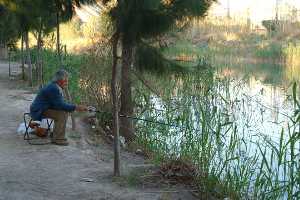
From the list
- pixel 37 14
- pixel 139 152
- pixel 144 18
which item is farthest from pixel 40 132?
pixel 37 14

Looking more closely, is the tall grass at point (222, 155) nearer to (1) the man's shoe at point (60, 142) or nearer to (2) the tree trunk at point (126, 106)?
(2) the tree trunk at point (126, 106)

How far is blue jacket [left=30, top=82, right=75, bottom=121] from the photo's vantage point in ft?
27.6

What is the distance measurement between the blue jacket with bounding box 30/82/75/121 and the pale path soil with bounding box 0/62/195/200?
0.56 meters

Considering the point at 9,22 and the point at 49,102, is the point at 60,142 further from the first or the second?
the point at 9,22

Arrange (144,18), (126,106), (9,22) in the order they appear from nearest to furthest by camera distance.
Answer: (144,18) < (126,106) < (9,22)

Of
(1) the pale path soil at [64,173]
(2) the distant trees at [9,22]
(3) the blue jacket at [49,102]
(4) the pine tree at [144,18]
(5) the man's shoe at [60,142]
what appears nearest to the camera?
(1) the pale path soil at [64,173]

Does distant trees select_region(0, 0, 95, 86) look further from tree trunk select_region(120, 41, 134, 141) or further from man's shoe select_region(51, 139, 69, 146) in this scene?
man's shoe select_region(51, 139, 69, 146)

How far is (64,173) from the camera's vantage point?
709 cm

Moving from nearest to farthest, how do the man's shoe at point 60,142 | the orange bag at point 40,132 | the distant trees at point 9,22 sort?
the man's shoe at point 60,142 → the orange bag at point 40,132 → the distant trees at point 9,22

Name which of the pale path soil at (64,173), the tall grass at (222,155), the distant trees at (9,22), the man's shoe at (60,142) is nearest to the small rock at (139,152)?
the tall grass at (222,155)

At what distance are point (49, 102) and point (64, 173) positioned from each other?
1.89 m

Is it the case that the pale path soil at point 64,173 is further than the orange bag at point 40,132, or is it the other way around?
the orange bag at point 40,132

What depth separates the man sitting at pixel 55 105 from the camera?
8492 millimetres

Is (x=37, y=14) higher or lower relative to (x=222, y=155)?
higher
